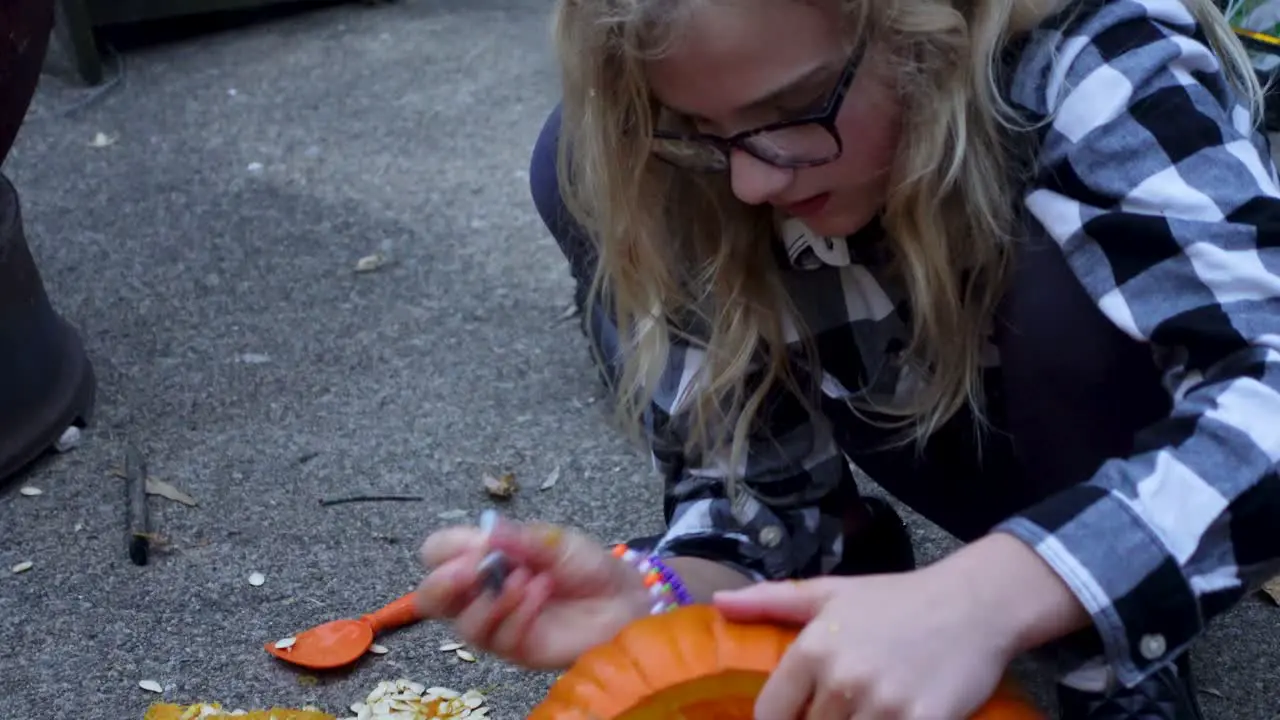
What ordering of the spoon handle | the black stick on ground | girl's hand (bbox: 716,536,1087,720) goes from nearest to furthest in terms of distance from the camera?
girl's hand (bbox: 716,536,1087,720), the spoon handle, the black stick on ground

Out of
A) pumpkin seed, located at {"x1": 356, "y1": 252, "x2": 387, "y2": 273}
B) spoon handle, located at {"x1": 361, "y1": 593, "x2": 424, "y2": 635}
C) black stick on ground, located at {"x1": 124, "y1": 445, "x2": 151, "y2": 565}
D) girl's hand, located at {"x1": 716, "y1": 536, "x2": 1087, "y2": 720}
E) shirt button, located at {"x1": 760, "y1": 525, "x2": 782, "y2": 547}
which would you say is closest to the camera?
girl's hand, located at {"x1": 716, "y1": 536, "x2": 1087, "y2": 720}

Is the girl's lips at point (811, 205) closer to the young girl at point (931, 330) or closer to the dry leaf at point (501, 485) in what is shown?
the young girl at point (931, 330)

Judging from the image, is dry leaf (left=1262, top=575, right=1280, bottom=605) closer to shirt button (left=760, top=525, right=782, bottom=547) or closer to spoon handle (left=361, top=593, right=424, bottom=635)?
shirt button (left=760, top=525, right=782, bottom=547)

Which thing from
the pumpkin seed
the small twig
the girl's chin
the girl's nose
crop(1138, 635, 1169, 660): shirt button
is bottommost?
the pumpkin seed

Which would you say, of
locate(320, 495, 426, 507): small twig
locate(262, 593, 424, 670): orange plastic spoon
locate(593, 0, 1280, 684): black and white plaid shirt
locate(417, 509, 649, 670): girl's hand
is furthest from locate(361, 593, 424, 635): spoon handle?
locate(593, 0, 1280, 684): black and white plaid shirt

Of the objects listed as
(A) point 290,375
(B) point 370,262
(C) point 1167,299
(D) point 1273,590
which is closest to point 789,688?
(C) point 1167,299

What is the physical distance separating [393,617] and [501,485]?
265mm

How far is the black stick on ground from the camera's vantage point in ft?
4.84

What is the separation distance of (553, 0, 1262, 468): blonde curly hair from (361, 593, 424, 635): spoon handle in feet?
1.11

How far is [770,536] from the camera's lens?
109cm

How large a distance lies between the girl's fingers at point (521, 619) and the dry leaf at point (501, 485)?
0.67 meters

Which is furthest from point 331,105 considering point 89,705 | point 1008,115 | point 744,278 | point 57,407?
point 1008,115

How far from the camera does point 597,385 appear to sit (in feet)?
5.87

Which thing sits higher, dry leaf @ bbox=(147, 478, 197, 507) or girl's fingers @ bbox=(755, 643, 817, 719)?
girl's fingers @ bbox=(755, 643, 817, 719)
